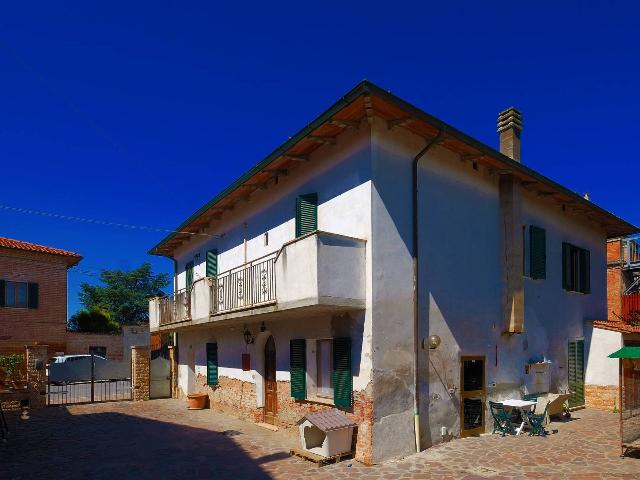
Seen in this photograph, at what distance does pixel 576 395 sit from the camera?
14.6m

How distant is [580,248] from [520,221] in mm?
4626

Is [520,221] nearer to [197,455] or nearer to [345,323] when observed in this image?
[345,323]

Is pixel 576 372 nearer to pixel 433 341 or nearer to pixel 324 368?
pixel 433 341

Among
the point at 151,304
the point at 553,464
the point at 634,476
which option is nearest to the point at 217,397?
the point at 151,304

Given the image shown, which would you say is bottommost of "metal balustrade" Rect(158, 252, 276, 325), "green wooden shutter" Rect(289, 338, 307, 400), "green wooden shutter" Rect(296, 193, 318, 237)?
"green wooden shutter" Rect(289, 338, 307, 400)

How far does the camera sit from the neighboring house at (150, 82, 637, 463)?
31.0ft

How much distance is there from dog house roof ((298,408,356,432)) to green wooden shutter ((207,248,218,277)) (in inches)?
314

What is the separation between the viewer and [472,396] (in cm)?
1129

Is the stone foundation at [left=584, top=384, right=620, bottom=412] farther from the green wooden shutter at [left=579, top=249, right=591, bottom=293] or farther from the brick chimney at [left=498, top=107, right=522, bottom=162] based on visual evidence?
the brick chimney at [left=498, top=107, right=522, bottom=162]

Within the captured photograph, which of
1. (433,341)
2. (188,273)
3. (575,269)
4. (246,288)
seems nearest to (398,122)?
(433,341)

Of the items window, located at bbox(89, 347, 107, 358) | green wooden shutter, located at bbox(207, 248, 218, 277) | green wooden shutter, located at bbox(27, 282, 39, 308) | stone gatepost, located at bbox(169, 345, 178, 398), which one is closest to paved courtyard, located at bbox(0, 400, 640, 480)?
green wooden shutter, located at bbox(207, 248, 218, 277)

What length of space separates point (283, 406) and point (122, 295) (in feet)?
154

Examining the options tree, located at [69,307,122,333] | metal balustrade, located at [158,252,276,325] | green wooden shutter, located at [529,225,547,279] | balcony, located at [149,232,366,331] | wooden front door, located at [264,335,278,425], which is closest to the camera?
balcony, located at [149,232,366,331]

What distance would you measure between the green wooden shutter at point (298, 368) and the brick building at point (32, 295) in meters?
18.4
